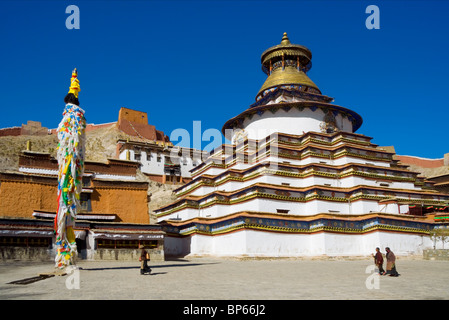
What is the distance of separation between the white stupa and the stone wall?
2.24 m

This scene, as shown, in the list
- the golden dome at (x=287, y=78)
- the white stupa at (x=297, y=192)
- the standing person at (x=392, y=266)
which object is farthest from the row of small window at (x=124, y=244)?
the golden dome at (x=287, y=78)

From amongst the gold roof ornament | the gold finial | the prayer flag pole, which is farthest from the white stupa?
the prayer flag pole

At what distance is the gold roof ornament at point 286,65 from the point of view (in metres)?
40.6

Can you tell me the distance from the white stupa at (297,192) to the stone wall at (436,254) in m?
2.24

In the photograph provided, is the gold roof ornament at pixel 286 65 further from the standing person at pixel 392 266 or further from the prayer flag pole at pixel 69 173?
the standing person at pixel 392 266

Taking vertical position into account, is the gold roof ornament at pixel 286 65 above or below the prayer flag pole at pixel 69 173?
above

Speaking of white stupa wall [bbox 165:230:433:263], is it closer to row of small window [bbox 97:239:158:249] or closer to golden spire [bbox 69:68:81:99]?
row of small window [bbox 97:239:158:249]

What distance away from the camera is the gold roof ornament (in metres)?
40.6

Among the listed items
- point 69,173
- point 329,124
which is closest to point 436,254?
point 329,124

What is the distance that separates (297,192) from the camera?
2908 centimetres

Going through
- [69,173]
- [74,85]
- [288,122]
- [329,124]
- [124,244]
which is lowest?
[124,244]

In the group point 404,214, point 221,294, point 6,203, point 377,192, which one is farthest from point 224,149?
point 221,294

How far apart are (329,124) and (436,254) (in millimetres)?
16710

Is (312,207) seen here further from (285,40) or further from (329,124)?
(285,40)
